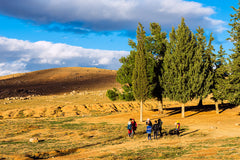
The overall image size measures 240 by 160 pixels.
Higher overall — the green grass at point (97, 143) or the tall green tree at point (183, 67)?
the tall green tree at point (183, 67)

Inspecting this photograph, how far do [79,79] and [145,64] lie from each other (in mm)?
87499

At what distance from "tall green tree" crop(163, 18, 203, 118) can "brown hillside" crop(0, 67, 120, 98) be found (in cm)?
6381

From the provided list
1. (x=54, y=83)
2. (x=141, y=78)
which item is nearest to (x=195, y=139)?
(x=141, y=78)

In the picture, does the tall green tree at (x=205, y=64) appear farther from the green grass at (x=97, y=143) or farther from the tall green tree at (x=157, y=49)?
the green grass at (x=97, y=143)

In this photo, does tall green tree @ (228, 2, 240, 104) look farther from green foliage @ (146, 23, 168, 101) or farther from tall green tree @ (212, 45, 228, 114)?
green foliage @ (146, 23, 168, 101)

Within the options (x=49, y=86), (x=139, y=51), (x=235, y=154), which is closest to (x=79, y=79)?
(x=49, y=86)

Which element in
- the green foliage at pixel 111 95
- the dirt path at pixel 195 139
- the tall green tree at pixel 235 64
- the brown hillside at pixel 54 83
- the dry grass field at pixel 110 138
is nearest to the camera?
the dry grass field at pixel 110 138

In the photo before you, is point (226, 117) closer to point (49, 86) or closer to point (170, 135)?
point (170, 135)

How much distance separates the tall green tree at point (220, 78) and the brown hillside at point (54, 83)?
65.9 meters

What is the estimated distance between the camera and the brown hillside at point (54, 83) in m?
93.9

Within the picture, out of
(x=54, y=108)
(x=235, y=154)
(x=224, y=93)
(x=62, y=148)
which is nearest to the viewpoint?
(x=235, y=154)

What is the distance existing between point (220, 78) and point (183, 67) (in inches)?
242

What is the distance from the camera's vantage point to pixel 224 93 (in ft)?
109

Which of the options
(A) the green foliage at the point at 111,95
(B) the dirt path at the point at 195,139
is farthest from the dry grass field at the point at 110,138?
(A) the green foliage at the point at 111,95
